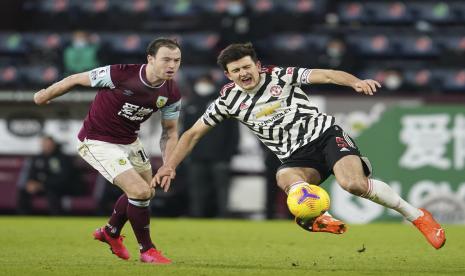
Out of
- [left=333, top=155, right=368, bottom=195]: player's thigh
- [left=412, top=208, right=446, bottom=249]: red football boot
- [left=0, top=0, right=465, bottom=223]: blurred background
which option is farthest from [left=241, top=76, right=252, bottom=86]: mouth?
[left=0, top=0, right=465, bottom=223]: blurred background

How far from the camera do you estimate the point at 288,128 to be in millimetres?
8562

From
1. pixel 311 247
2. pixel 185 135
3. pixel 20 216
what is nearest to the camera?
pixel 185 135

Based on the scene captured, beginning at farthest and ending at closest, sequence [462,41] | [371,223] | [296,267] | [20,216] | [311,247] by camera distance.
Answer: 1. [462,41]
2. [20,216]
3. [371,223]
4. [311,247]
5. [296,267]

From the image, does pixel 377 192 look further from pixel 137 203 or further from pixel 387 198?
pixel 137 203

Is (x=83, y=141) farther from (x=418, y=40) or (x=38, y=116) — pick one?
(x=418, y=40)

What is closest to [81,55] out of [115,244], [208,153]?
[208,153]

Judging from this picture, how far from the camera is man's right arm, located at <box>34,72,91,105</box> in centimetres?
845

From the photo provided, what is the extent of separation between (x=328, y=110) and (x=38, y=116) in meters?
4.52

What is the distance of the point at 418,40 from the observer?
18094 mm

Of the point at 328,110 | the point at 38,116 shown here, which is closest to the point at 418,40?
the point at 328,110

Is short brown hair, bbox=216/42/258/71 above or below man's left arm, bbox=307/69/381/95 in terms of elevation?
above

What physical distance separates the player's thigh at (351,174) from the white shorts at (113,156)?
67.7 inches

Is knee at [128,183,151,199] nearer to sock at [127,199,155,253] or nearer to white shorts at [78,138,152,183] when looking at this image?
sock at [127,199,155,253]

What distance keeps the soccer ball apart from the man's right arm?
195cm
